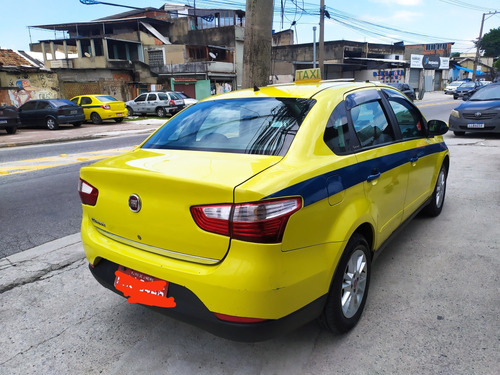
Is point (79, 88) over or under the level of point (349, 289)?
over

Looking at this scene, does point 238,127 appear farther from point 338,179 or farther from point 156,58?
point 156,58

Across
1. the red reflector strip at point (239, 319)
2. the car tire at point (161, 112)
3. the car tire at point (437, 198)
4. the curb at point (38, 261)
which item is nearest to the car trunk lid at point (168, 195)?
the red reflector strip at point (239, 319)

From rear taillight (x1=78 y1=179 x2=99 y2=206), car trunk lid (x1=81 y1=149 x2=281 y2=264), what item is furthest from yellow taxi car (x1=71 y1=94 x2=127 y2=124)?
car trunk lid (x1=81 y1=149 x2=281 y2=264)

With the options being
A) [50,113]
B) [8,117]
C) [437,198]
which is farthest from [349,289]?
[50,113]

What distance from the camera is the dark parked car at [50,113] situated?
18.2m

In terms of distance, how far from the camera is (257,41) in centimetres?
720

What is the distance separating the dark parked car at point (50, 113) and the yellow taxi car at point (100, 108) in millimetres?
1645

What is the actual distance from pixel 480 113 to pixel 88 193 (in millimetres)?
11284

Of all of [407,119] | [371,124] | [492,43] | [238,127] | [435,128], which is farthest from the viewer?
[492,43]

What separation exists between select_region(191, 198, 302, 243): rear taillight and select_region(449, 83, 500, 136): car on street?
35.9 ft

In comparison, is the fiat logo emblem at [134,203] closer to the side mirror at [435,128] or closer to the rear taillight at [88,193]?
the rear taillight at [88,193]

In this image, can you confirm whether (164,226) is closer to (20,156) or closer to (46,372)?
(46,372)

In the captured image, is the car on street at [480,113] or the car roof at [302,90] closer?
the car roof at [302,90]

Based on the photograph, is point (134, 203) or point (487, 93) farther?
point (487, 93)
